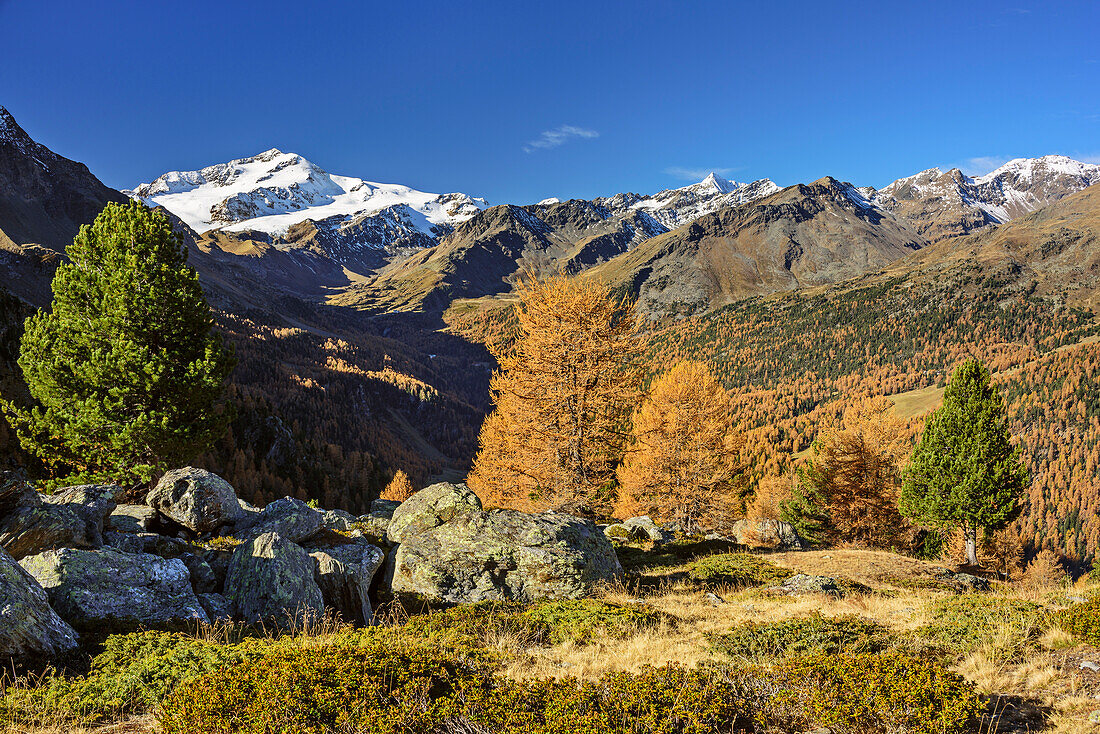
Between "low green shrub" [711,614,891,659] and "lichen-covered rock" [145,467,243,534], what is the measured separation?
14.9 meters

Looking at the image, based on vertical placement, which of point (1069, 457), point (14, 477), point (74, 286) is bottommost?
point (1069, 457)

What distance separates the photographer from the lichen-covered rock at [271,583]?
33.5 feet

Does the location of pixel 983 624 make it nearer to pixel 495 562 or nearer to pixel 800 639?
pixel 800 639

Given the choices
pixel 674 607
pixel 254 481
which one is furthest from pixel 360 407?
pixel 674 607

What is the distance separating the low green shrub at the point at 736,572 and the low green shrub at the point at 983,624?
4954 millimetres

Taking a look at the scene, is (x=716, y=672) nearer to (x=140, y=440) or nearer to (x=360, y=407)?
(x=140, y=440)

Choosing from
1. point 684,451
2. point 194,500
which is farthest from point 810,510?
point 194,500

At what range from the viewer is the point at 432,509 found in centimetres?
1714

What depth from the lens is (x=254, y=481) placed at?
2931 inches

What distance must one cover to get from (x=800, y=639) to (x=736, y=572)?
30.2ft

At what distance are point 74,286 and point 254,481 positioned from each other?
62166 millimetres

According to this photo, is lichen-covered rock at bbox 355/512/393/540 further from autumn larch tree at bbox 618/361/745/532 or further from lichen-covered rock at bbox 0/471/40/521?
autumn larch tree at bbox 618/361/745/532

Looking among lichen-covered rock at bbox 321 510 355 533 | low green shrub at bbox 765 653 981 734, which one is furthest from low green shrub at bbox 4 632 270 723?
lichen-covered rock at bbox 321 510 355 533

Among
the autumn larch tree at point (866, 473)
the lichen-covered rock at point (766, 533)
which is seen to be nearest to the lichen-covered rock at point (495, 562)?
the lichen-covered rock at point (766, 533)
